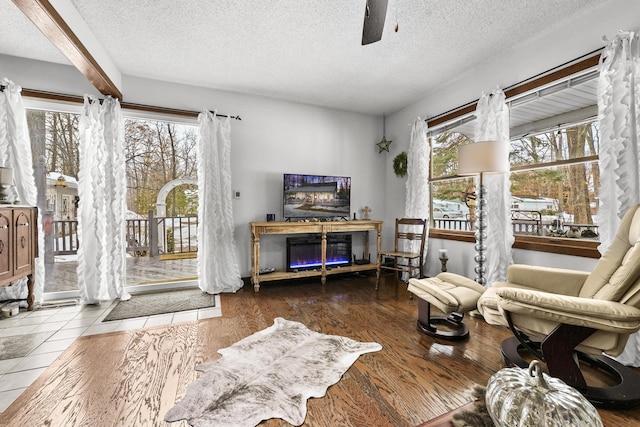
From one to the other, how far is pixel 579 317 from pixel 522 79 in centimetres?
238

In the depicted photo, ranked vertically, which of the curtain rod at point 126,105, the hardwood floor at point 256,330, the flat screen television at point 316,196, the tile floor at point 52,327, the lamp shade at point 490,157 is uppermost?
the curtain rod at point 126,105

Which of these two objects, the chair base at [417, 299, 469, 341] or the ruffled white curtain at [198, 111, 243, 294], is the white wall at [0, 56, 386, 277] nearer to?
the ruffled white curtain at [198, 111, 243, 294]

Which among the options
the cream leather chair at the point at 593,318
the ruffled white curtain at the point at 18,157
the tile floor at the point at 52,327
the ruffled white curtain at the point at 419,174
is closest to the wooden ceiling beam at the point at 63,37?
the ruffled white curtain at the point at 18,157

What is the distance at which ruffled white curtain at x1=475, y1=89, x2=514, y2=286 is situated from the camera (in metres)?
2.75

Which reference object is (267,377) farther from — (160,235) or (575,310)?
(160,235)

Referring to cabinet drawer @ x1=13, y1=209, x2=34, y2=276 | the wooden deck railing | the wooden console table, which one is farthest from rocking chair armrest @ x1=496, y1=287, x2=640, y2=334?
the wooden deck railing

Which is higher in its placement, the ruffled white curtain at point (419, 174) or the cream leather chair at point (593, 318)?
the ruffled white curtain at point (419, 174)

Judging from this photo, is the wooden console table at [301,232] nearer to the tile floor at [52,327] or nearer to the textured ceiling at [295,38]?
the tile floor at [52,327]

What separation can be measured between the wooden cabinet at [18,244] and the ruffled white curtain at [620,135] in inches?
192

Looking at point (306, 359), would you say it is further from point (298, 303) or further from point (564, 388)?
point (564, 388)

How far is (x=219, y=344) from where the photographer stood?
2137 mm

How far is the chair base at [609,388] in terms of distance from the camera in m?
1.42

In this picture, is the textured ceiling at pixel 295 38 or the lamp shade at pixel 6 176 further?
the lamp shade at pixel 6 176

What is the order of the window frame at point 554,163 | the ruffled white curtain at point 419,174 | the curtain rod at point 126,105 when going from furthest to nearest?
the ruffled white curtain at point 419,174
the curtain rod at point 126,105
the window frame at point 554,163
